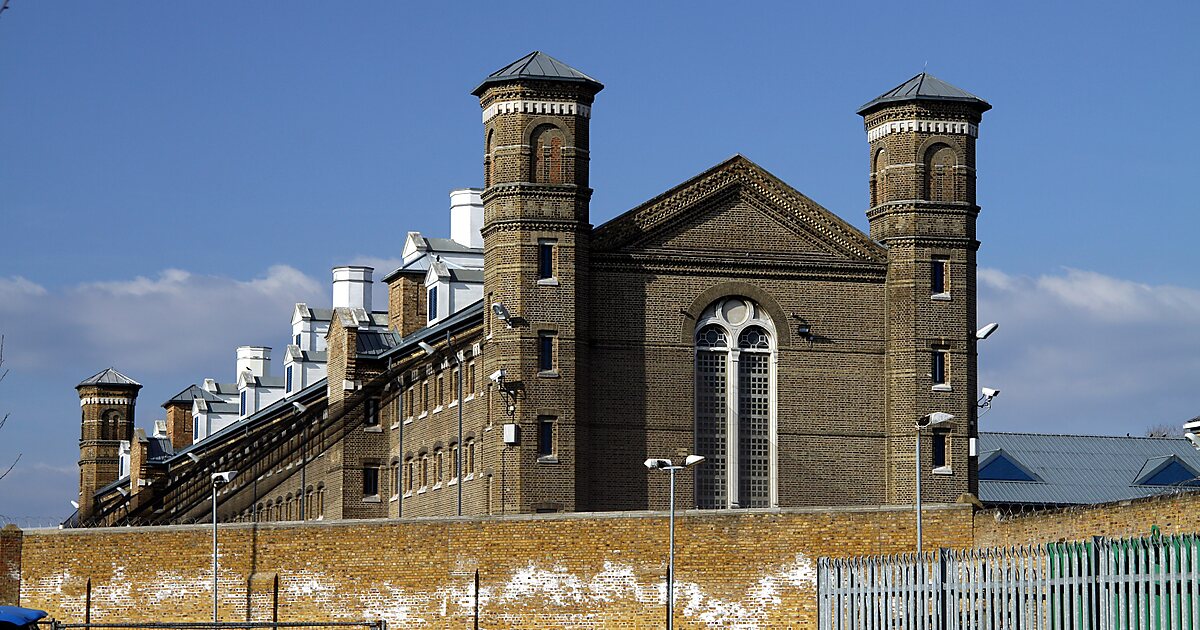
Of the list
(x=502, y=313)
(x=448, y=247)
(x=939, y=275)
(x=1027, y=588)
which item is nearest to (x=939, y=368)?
(x=939, y=275)

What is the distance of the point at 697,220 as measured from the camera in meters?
58.4

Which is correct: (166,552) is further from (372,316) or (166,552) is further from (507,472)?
(372,316)

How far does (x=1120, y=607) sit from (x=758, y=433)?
37074mm

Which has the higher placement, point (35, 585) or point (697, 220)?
point (697, 220)

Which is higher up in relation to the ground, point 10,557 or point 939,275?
point 939,275

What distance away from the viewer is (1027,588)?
23.4m

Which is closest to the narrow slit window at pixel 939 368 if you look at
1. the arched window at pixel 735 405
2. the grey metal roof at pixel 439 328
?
the arched window at pixel 735 405

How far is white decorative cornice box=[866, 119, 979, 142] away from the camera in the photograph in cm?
5906

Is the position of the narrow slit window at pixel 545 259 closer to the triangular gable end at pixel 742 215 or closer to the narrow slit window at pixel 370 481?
the triangular gable end at pixel 742 215

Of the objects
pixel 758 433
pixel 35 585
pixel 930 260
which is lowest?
pixel 35 585

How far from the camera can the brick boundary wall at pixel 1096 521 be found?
34.6 metres

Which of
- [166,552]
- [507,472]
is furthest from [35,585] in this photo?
[507,472]

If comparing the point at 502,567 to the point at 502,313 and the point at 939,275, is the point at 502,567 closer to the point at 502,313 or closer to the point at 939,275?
the point at 502,313

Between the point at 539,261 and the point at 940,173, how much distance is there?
452 inches
